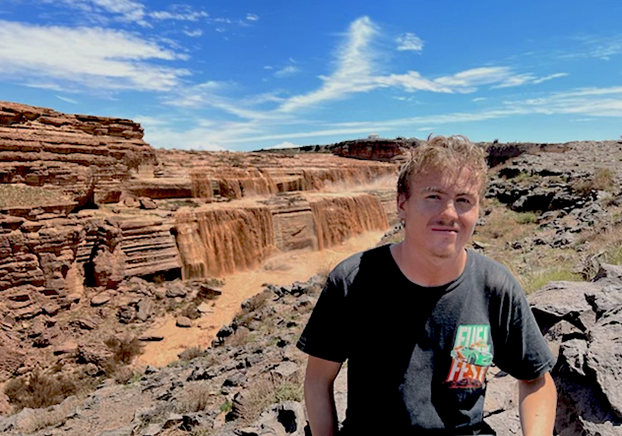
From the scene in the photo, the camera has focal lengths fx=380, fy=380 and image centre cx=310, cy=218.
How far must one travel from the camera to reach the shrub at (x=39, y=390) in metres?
8.13

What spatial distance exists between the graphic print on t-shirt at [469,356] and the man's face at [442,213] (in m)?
0.36

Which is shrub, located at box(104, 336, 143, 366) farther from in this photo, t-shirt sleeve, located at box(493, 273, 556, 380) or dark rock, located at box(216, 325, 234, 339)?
t-shirt sleeve, located at box(493, 273, 556, 380)

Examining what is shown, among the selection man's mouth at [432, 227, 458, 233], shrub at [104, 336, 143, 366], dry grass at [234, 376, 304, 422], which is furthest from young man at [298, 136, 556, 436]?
shrub at [104, 336, 143, 366]

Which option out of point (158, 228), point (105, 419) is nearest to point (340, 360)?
point (105, 419)

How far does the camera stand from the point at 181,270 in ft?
50.7

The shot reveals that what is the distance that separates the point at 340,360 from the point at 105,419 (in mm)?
6006

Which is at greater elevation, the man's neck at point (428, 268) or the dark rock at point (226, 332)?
the man's neck at point (428, 268)

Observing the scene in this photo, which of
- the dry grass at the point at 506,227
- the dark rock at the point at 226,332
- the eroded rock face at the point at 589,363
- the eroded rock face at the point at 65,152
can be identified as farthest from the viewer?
the eroded rock face at the point at 65,152

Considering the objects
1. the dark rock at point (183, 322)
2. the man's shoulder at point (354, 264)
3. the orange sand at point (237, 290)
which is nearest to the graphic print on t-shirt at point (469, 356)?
the man's shoulder at point (354, 264)

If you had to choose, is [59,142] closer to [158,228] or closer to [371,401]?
[158,228]

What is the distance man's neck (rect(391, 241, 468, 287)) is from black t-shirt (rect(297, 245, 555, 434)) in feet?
0.10

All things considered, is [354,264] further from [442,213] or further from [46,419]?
[46,419]

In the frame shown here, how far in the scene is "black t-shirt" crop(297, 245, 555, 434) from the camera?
5.43ft

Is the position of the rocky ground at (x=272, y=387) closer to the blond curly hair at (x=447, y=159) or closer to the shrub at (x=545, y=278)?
the shrub at (x=545, y=278)
